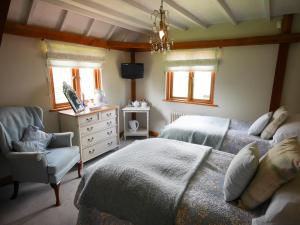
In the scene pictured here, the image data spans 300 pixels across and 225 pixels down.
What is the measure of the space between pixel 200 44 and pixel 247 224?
3.23 m

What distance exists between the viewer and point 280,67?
118 inches

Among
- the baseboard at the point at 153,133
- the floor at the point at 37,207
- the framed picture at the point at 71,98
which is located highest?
the framed picture at the point at 71,98

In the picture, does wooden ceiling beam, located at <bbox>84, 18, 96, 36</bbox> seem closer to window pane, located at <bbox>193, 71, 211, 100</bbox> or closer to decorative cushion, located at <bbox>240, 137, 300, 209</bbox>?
window pane, located at <bbox>193, 71, 211, 100</bbox>

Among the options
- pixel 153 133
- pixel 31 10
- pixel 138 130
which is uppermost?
pixel 31 10

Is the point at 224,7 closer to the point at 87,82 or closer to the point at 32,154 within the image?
the point at 87,82

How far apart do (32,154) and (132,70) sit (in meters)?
2.67

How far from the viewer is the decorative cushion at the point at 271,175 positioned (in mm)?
1107

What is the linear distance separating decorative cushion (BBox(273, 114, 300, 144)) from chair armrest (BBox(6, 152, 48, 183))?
2.69m

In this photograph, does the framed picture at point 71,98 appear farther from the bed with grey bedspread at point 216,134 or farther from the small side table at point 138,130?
the bed with grey bedspread at point 216,134

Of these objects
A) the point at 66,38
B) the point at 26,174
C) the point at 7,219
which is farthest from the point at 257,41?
the point at 7,219

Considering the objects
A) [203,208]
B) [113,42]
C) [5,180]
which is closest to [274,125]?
[203,208]

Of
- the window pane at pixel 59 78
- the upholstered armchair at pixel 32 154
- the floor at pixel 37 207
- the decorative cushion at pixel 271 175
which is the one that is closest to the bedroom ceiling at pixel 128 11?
the window pane at pixel 59 78

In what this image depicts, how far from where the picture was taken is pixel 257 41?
3.08 metres

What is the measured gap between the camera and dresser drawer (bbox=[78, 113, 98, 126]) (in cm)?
288
